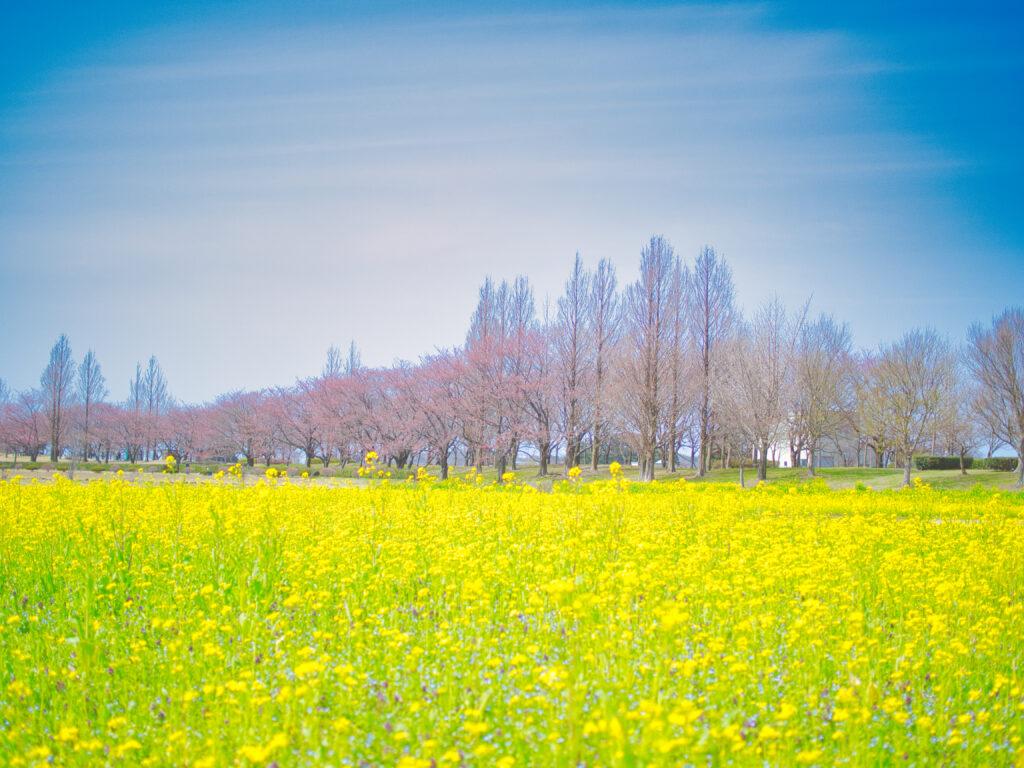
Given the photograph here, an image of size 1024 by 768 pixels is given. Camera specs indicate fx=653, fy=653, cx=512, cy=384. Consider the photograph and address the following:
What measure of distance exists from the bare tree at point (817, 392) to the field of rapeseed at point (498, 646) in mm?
25783

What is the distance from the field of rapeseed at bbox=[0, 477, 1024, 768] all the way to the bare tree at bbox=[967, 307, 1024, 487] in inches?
1044

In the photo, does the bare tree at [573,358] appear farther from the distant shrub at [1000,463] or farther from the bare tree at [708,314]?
the distant shrub at [1000,463]

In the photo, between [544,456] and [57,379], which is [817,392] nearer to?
[544,456]

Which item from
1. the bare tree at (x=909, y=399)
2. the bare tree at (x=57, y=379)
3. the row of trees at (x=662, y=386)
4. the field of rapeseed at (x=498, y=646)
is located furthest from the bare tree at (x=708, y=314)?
the bare tree at (x=57, y=379)

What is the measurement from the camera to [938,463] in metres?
37.8

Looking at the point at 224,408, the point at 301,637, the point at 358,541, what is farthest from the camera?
the point at 224,408

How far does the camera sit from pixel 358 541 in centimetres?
695

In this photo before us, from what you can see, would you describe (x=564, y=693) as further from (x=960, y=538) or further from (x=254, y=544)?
(x=960, y=538)

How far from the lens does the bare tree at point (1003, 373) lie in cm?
2956

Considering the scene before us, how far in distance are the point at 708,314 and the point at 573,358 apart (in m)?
7.89

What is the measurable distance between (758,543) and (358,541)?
4.66 m

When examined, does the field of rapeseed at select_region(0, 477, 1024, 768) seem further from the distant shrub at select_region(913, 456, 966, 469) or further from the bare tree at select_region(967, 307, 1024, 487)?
the distant shrub at select_region(913, 456, 966, 469)

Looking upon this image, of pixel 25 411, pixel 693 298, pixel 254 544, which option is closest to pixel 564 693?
pixel 254 544

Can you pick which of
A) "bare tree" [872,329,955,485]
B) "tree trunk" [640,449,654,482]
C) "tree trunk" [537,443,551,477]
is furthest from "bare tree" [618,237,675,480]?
"bare tree" [872,329,955,485]
